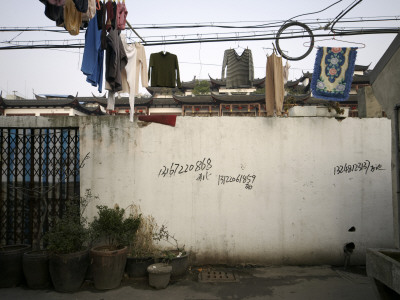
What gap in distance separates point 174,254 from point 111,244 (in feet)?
3.62

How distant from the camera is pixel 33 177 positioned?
4.79 m

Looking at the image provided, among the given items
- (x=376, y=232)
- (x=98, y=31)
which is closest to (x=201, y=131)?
(x=98, y=31)

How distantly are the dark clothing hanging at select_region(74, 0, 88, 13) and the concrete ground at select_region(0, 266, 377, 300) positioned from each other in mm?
4195

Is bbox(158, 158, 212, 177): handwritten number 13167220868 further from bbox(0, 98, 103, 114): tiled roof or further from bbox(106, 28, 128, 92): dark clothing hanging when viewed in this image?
bbox(0, 98, 103, 114): tiled roof

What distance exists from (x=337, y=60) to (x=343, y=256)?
13.4 ft

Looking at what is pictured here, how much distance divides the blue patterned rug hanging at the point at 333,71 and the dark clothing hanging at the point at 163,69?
3190mm

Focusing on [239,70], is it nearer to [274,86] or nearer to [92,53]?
A: [274,86]

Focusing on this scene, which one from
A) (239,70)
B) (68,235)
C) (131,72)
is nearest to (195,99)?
(239,70)

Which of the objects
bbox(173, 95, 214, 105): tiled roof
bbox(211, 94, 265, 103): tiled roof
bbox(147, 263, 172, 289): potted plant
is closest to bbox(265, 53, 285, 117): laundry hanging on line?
bbox(147, 263, 172, 289): potted plant

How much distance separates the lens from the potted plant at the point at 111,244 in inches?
157

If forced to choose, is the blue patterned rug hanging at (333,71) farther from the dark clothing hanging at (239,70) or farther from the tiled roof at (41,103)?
the tiled roof at (41,103)

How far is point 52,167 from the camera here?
191 inches

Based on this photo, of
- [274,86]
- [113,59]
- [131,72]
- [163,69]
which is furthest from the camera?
[163,69]

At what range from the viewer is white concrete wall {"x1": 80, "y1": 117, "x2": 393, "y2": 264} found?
16.0 ft
